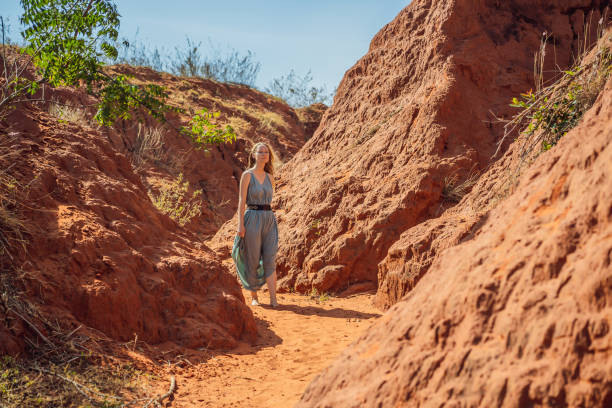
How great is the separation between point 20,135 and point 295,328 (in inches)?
125

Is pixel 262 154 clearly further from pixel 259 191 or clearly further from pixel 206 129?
pixel 206 129

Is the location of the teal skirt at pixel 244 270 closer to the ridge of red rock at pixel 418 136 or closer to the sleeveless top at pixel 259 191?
the sleeveless top at pixel 259 191

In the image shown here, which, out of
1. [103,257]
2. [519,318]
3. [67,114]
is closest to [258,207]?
[103,257]

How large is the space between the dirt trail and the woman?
1.20 ft

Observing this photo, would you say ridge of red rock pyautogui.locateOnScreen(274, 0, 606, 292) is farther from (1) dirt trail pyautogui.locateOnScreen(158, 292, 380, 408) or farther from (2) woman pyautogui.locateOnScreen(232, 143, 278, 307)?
(1) dirt trail pyautogui.locateOnScreen(158, 292, 380, 408)

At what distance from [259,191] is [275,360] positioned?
7.45 feet

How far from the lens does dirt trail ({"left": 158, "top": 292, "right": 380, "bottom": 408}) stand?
3.23 meters

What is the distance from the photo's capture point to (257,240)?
5.79 meters

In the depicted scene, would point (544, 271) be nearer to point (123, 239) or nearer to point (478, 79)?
point (123, 239)

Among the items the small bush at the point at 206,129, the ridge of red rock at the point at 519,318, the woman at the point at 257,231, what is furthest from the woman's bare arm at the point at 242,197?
the ridge of red rock at the point at 519,318

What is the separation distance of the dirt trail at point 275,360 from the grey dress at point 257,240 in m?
0.41

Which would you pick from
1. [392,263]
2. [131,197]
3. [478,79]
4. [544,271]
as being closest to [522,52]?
[478,79]

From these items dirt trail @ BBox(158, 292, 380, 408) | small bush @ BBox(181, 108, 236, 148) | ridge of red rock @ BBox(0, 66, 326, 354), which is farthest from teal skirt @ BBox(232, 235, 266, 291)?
small bush @ BBox(181, 108, 236, 148)

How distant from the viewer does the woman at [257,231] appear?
5.74m
